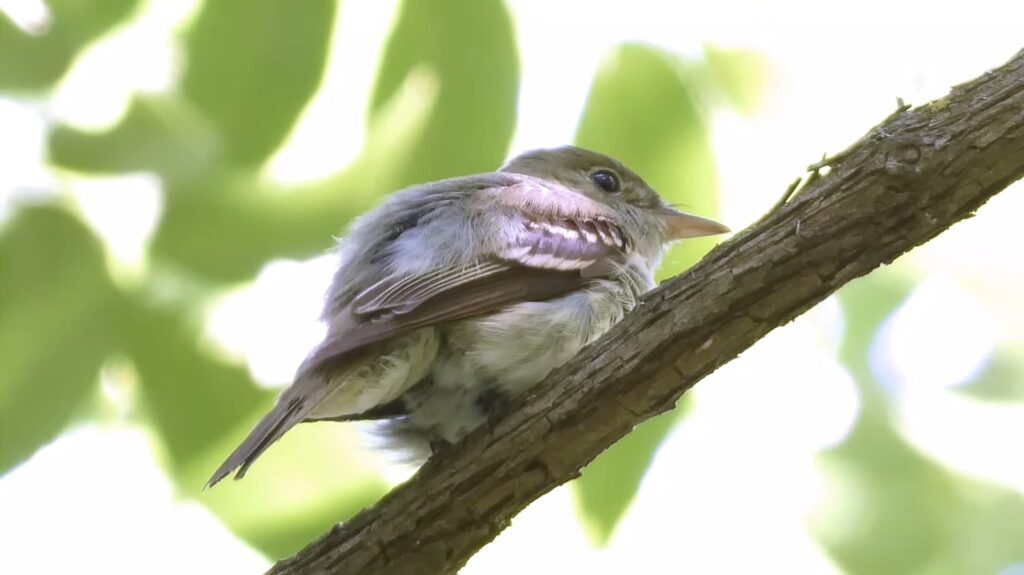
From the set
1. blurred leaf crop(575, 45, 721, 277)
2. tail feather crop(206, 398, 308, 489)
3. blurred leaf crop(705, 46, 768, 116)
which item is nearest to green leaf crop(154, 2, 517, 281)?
blurred leaf crop(575, 45, 721, 277)

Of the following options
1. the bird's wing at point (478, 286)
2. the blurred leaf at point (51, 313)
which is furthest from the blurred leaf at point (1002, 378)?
the blurred leaf at point (51, 313)

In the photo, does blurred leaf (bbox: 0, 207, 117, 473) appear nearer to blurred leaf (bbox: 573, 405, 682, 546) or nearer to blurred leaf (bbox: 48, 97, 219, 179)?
blurred leaf (bbox: 48, 97, 219, 179)

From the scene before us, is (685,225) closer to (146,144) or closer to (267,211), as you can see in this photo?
(267,211)

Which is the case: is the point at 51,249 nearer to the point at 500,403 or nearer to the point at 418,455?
the point at 418,455

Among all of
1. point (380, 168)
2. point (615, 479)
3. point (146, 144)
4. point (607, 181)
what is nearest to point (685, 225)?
point (607, 181)

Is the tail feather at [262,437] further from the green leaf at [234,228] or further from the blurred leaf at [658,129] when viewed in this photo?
the blurred leaf at [658,129]

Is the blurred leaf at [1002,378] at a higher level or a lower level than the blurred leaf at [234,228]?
lower
